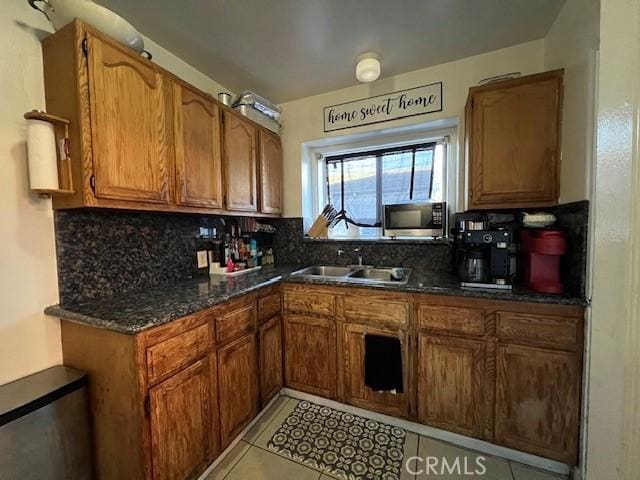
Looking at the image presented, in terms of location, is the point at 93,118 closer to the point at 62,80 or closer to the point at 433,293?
the point at 62,80

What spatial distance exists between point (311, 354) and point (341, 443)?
1.73 feet

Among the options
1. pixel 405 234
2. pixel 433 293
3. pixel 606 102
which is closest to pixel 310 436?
pixel 433 293

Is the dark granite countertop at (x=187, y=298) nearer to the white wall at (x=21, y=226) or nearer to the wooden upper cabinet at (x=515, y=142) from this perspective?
the white wall at (x=21, y=226)

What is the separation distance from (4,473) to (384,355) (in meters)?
1.67

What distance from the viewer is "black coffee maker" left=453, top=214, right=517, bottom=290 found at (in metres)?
1.55

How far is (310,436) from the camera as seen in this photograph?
1.63 meters

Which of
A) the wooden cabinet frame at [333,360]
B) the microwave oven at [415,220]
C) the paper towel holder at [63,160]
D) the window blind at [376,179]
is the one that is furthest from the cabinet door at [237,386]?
the window blind at [376,179]

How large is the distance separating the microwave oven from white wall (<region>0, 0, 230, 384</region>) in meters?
2.09

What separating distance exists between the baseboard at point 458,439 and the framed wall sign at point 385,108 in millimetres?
2143

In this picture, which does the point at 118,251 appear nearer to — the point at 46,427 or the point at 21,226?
the point at 21,226

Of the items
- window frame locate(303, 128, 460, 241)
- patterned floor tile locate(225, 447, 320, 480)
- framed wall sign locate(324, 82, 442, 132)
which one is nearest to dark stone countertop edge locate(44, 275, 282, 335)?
patterned floor tile locate(225, 447, 320, 480)

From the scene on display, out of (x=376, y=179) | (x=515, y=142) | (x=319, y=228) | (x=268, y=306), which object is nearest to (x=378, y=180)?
(x=376, y=179)

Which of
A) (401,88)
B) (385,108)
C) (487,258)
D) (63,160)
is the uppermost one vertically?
(401,88)

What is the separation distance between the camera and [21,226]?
3.98 feet
